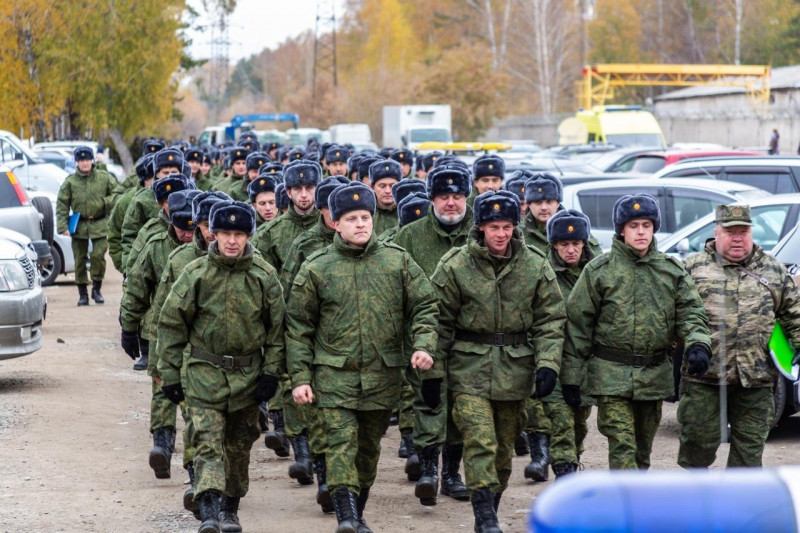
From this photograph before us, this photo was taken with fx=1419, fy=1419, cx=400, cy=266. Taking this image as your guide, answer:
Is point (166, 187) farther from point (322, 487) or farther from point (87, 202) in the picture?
point (87, 202)

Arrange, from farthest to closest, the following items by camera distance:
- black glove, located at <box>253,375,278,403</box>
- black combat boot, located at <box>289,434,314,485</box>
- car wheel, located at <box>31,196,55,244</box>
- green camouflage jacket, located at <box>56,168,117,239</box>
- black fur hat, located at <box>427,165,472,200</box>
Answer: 1. car wheel, located at <box>31,196,55,244</box>
2. green camouflage jacket, located at <box>56,168,117,239</box>
3. black fur hat, located at <box>427,165,472,200</box>
4. black combat boot, located at <box>289,434,314,485</box>
5. black glove, located at <box>253,375,278,403</box>

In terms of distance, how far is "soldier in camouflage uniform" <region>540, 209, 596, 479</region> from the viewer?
26.2 ft

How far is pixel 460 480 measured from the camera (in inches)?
323

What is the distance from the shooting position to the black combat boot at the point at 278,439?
31.2 ft

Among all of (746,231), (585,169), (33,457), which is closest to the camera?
(746,231)

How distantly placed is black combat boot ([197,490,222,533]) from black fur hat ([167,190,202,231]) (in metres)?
2.13

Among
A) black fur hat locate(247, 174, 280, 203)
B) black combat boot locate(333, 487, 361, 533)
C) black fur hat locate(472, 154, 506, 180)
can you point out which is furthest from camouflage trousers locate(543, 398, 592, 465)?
black fur hat locate(247, 174, 280, 203)

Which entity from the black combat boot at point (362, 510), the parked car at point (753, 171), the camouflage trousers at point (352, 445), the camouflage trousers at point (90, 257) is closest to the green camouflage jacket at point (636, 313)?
the camouflage trousers at point (352, 445)

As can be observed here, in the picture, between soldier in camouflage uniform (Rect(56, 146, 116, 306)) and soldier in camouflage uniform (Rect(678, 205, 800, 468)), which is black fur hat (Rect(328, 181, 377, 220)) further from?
soldier in camouflage uniform (Rect(56, 146, 116, 306))

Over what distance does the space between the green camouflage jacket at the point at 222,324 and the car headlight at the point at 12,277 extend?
492 cm

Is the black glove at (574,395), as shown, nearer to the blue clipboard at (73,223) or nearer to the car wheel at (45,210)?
the blue clipboard at (73,223)

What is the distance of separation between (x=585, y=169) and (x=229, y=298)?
57.7ft

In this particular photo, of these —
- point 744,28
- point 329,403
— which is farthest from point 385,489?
point 744,28

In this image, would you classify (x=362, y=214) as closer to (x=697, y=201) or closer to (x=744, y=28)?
(x=697, y=201)
